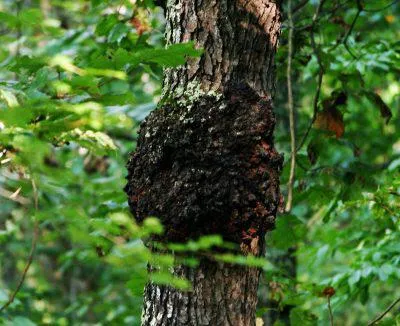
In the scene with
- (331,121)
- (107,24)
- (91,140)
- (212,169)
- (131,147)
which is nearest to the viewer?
(212,169)

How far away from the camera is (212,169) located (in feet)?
7.20

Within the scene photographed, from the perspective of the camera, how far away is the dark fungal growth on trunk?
7.11ft

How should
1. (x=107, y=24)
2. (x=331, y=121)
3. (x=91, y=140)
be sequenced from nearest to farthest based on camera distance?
(x=91, y=140) → (x=107, y=24) → (x=331, y=121)

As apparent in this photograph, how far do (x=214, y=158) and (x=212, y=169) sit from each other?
0.04 metres

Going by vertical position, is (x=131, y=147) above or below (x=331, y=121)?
above

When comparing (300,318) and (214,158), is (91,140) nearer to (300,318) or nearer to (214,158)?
(214,158)

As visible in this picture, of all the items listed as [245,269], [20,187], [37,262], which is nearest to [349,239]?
[245,269]

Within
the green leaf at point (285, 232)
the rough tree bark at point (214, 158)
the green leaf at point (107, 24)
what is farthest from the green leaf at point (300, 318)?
the green leaf at point (107, 24)

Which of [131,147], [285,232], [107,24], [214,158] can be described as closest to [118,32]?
[107,24]

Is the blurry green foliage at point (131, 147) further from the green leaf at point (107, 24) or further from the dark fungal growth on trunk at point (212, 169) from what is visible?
the dark fungal growth on trunk at point (212, 169)

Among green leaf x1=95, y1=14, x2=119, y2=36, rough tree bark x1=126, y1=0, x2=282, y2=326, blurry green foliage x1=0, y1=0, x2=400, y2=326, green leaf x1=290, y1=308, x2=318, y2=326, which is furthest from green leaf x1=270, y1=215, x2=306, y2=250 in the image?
green leaf x1=95, y1=14, x2=119, y2=36

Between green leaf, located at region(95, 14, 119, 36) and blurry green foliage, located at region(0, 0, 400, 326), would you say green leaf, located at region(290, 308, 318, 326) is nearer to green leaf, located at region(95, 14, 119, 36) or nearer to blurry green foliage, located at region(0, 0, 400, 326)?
blurry green foliage, located at region(0, 0, 400, 326)

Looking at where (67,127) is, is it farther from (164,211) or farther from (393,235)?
(393,235)

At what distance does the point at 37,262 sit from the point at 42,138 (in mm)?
9275
